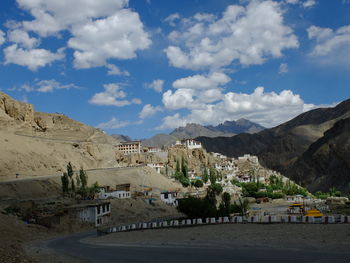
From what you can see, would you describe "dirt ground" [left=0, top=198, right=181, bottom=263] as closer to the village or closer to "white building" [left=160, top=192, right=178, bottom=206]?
the village

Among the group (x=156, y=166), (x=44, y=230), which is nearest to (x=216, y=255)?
(x=44, y=230)

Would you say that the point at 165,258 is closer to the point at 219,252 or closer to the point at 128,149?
the point at 219,252

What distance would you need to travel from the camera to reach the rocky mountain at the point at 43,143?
3388 inches

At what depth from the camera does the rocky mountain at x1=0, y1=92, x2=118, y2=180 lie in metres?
86.1

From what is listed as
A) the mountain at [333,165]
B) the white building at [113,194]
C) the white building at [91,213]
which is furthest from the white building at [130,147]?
the white building at [91,213]

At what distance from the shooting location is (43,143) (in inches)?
4092

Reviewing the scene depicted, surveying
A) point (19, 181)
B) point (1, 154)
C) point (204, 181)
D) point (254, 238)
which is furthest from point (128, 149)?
point (254, 238)

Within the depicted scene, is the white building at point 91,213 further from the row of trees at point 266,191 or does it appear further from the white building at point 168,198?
the row of trees at point 266,191

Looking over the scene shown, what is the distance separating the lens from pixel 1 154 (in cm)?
8225

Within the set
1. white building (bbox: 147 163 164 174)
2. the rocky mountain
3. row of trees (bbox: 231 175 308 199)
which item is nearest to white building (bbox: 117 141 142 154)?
the rocky mountain

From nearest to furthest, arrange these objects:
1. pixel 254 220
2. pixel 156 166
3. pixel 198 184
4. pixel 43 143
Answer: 1. pixel 254 220
2. pixel 43 143
3. pixel 198 184
4. pixel 156 166

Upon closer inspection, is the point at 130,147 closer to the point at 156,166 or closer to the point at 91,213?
the point at 156,166

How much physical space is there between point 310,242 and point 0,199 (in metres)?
51.9

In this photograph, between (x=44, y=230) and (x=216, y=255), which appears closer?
(x=216, y=255)
